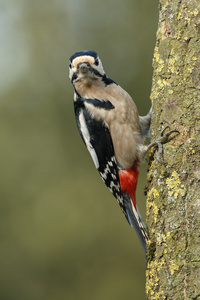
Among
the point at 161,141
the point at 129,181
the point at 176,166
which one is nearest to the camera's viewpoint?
the point at 176,166

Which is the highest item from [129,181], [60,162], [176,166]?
[176,166]

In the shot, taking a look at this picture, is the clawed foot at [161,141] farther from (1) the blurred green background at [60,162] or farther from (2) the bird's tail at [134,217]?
(1) the blurred green background at [60,162]

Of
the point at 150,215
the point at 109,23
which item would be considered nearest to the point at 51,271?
the point at 109,23

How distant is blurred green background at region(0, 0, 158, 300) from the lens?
8.01 m

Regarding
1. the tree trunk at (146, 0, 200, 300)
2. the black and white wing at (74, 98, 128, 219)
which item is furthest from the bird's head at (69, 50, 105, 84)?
the tree trunk at (146, 0, 200, 300)

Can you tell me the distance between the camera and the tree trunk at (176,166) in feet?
7.82

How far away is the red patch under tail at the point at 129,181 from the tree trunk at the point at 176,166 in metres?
0.66

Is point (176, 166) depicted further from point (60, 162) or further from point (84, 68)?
point (60, 162)

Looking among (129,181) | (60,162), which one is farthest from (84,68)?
(60,162)

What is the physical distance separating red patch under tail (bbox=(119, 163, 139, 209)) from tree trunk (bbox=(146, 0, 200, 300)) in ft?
2.16

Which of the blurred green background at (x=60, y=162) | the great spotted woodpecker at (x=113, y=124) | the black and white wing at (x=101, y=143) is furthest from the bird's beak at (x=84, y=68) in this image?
the blurred green background at (x=60, y=162)

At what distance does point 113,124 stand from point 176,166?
102 centimetres

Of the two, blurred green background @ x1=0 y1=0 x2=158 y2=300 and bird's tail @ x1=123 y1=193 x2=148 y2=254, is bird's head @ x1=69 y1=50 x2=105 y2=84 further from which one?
blurred green background @ x1=0 y1=0 x2=158 y2=300

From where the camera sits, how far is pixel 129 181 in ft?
11.5
